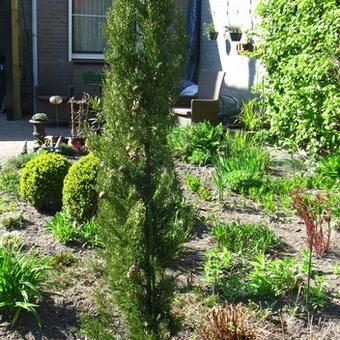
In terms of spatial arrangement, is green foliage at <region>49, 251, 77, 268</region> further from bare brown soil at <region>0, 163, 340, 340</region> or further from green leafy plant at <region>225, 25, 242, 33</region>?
green leafy plant at <region>225, 25, 242, 33</region>

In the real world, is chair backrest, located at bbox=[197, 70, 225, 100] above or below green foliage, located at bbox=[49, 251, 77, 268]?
above

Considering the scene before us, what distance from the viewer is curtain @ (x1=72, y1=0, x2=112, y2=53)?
12609 millimetres

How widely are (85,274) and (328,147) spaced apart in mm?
3742

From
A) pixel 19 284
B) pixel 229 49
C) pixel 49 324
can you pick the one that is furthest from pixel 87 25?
pixel 49 324

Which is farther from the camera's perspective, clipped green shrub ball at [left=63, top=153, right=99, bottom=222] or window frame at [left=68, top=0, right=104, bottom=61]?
window frame at [left=68, top=0, right=104, bottom=61]

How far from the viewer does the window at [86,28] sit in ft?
41.3

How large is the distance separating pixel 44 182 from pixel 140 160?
2688 millimetres

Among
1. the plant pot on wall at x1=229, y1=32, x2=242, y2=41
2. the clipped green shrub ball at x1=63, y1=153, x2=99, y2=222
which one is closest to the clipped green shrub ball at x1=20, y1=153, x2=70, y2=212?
the clipped green shrub ball at x1=63, y1=153, x2=99, y2=222

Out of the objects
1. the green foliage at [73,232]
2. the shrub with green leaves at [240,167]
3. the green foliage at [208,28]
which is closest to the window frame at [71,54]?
the green foliage at [208,28]

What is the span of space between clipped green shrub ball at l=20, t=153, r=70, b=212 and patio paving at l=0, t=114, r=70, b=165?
8.31 ft

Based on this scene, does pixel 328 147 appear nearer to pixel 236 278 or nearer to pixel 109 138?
pixel 236 278

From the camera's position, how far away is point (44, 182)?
17.8ft

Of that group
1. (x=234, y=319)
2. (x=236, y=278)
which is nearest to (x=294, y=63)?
(x=236, y=278)

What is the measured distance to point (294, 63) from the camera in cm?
729
